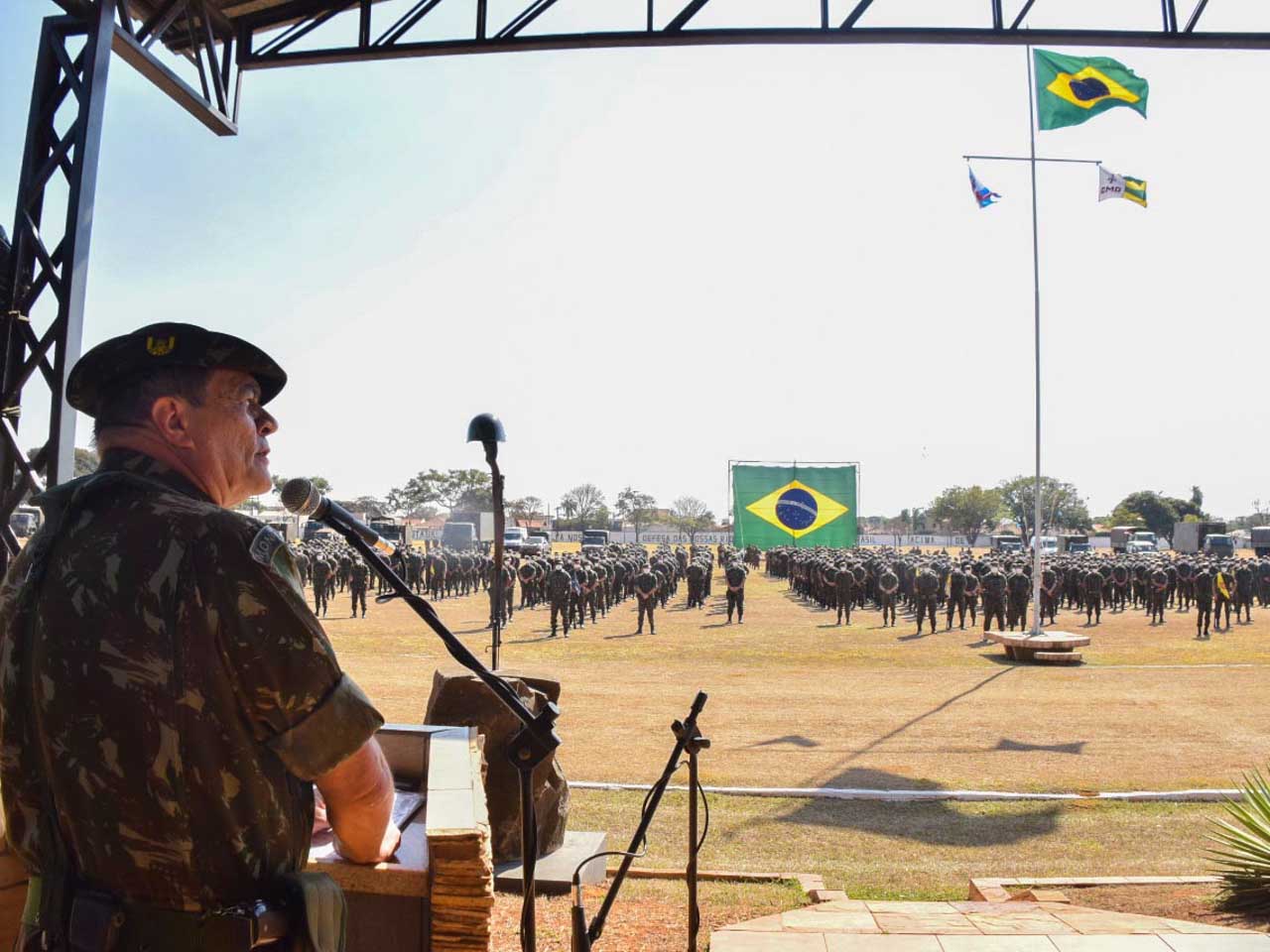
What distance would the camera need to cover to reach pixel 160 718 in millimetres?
1633

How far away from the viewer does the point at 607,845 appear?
649 cm

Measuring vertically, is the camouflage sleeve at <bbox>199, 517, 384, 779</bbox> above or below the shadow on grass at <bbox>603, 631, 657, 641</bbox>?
above

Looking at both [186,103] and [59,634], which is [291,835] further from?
[186,103]

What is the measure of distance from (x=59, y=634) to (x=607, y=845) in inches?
210

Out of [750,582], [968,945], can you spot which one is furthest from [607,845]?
[750,582]

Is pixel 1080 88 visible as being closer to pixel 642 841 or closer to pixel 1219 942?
pixel 1219 942

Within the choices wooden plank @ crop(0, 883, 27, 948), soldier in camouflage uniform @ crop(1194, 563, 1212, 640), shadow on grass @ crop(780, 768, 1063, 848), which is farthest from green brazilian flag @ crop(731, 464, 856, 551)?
wooden plank @ crop(0, 883, 27, 948)

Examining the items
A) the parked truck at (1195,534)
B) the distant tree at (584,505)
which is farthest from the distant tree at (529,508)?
the parked truck at (1195,534)

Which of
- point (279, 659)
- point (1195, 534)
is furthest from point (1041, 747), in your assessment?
point (1195, 534)

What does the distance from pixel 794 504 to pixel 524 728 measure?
38.0 meters

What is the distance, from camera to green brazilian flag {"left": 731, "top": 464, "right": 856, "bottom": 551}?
39688mm

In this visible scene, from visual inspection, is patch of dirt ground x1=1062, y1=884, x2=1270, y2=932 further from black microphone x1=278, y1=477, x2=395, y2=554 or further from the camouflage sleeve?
the camouflage sleeve

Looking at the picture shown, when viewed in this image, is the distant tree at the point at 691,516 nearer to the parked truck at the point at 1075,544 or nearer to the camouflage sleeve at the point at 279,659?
the parked truck at the point at 1075,544

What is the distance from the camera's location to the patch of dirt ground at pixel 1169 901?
4902 millimetres
